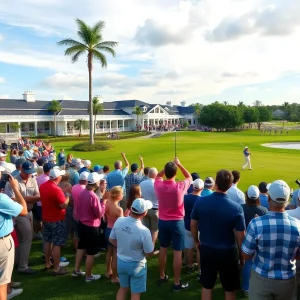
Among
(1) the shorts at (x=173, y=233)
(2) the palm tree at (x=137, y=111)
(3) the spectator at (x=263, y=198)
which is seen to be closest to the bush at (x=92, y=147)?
(3) the spectator at (x=263, y=198)

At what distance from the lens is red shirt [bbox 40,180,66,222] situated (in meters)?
6.21

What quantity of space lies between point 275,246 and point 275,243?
39 millimetres

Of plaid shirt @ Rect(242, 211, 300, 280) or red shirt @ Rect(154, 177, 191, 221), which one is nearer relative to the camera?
plaid shirt @ Rect(242, 211, 300, 280)

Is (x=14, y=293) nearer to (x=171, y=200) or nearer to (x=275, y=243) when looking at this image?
(x=171, y=200)

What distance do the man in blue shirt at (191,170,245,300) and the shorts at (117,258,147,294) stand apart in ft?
2.98

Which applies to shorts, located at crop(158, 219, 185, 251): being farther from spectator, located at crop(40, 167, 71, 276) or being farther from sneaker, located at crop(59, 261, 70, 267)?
sneaker, located at crop(59, 261, 70, 267)

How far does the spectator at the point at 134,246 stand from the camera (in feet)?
14.4

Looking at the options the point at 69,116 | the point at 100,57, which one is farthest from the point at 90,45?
the point at 69,116

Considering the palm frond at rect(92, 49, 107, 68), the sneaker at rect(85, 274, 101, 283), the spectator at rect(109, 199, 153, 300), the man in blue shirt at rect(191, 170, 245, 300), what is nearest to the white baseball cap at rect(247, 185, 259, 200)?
the man in blue shirt at rect(191, 170, 245, 300)

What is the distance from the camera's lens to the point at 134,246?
443cm

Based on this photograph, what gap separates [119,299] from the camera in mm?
4656

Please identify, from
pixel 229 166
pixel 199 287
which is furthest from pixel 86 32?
pixel 199 287

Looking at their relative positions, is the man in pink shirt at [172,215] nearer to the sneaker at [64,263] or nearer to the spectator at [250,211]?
the spectator at [250,211]

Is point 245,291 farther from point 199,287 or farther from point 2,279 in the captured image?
point 2,279
